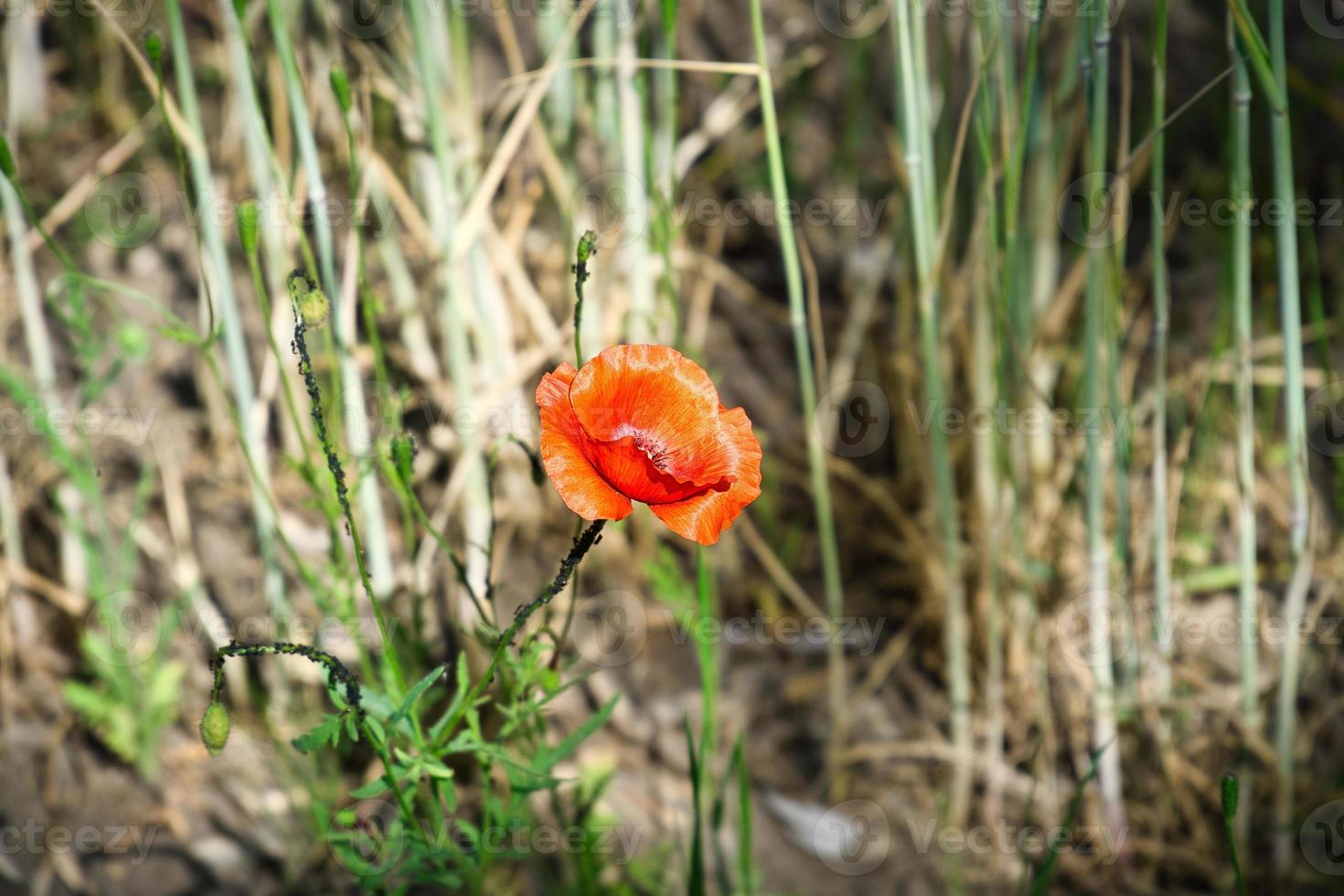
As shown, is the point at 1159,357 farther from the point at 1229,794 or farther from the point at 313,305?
the point at 313,305

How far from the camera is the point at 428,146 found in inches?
52.8

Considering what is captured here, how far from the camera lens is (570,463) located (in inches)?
25.7

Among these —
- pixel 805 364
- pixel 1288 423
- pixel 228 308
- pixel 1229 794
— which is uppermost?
pixel 228 308

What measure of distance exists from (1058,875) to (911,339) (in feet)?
2.47

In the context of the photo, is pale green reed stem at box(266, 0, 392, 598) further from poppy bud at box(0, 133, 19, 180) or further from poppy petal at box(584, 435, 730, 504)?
poppy petal at box(584, 435, 730, 504)

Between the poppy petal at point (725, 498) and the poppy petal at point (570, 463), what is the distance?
35mm

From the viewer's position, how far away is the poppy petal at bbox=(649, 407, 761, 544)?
26.5 inches

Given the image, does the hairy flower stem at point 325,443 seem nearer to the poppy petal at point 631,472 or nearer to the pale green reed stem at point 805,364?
the poppy petal at point 631,472

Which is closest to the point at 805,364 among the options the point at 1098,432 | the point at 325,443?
the point at 1098,432

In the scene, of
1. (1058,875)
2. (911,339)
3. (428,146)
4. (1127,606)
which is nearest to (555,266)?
(428,146)

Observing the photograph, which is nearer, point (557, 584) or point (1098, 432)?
point (557, 584)

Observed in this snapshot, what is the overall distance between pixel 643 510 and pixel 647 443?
27.8 inches

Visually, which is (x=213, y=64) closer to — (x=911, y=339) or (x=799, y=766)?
(x=911, y=339)

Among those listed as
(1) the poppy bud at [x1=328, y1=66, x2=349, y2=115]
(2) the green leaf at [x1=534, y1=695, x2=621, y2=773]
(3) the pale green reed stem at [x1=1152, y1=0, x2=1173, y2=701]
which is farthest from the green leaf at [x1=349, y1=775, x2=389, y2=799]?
(3) the pale green reed stem at [x1=1152, y1=0, x2=1173, y2=701]
